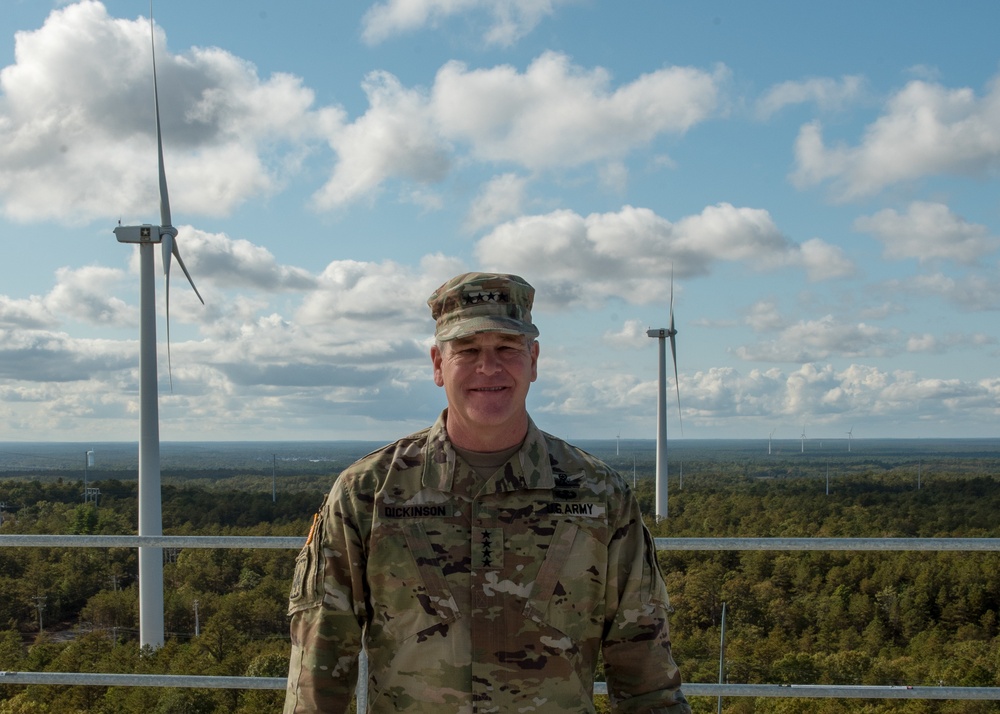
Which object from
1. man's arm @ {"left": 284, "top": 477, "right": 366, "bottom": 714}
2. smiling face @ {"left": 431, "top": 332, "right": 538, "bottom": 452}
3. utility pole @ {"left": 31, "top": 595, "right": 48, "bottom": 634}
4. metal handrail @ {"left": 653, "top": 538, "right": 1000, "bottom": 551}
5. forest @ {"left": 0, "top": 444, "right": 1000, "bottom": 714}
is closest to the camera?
man's arm @ {"left": 284, "top": 477, "right": 366, "bottom": 714}

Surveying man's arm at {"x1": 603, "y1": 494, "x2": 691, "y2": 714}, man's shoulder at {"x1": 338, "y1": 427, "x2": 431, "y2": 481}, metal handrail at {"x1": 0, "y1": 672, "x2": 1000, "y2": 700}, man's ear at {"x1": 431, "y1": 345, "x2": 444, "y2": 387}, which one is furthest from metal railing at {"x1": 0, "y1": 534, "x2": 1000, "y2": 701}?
man's ear at {"x1": 431, "y1": 345, "x2": 444, "y2": 387}

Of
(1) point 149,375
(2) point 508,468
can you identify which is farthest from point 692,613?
(2) point 508,468

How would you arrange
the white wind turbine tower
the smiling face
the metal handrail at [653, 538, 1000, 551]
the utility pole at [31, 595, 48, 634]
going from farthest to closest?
the utility pole at [31, 595, 48, 634]
the white wind turbine tower
the metal handrail at [653, 538, 1000, 551]
the smiling face

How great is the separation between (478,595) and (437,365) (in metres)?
0.79

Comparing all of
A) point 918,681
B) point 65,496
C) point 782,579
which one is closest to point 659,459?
point 782,579

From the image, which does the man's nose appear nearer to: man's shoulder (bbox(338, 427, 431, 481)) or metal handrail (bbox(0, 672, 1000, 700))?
man's shoulder (bbox(338, 427, 431, 481))

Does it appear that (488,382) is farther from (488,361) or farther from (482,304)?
(482,304)

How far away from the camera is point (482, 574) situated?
307 cm

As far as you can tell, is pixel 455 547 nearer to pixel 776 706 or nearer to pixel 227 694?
pixel 227 694

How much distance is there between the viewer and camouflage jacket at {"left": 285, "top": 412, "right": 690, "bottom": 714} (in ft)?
9.95

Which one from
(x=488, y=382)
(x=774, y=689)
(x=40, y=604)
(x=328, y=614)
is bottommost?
(x=40, y=604)

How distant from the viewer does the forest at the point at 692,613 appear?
24.0m

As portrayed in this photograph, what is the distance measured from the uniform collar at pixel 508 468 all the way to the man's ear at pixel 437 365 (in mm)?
191

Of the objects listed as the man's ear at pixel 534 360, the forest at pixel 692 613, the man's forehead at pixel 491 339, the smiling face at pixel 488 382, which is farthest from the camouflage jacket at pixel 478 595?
Answer: the forest at pixel 692 613
